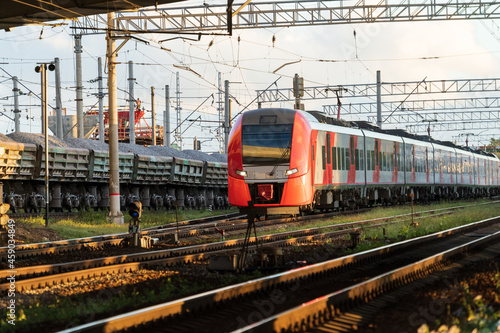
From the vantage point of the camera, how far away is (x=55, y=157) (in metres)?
27.5

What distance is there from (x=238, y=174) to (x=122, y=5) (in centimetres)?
551

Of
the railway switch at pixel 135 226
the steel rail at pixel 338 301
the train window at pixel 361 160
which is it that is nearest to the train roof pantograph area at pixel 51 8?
the railway switch at pixel 135 226

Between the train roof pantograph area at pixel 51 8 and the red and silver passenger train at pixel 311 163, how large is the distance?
4.57 m

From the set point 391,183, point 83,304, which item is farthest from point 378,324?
point 391,183

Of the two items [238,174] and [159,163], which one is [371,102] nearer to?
[159,163]

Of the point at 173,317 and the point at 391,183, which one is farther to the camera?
the point at 391,183

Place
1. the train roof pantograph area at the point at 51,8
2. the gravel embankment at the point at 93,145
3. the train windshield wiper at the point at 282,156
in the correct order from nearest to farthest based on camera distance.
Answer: the train roof pantograph area at the point at 51,8 → the train windshield wiper at the point at 282,156 → the gravel embankment at the point at 93,145

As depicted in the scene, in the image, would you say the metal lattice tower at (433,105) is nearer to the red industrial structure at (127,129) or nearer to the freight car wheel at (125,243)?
the red industrial structure at (127,129)

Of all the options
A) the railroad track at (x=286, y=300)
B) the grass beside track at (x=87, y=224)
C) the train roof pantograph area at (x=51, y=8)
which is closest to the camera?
the railroad track at (x=286, y=300)

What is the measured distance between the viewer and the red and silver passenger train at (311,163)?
62.6 ft

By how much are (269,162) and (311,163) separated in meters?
1.63

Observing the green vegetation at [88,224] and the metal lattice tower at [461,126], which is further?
the metal lattice tower at [461,126]

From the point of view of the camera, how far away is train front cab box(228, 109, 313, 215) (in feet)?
62.5

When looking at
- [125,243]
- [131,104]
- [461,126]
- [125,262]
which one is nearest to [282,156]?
[125,243]
